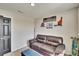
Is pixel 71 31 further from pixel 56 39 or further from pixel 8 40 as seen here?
pixel 8 40

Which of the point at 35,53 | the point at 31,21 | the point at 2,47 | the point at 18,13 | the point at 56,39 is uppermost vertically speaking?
the point at 18,13

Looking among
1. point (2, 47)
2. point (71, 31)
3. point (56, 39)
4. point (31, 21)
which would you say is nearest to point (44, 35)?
Answer: point (56, 39)

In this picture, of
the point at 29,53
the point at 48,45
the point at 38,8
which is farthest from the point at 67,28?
the point at 29,53

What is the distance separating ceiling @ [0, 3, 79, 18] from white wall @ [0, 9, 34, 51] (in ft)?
0.26

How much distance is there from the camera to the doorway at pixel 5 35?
4.21ft

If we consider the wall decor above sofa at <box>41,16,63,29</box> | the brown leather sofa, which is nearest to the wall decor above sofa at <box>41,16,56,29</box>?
the wall decor above sofa at <box>41,16,63,29</box>

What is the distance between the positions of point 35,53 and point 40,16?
1.86 feet

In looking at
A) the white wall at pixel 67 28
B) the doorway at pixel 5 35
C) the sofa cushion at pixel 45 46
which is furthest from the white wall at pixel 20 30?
the white wall at pixel 67 28

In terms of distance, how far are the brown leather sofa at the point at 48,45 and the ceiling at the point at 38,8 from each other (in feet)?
1.26

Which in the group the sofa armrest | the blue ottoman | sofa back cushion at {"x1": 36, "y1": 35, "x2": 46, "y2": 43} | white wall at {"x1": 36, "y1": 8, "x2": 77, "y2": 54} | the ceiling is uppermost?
the ceiling

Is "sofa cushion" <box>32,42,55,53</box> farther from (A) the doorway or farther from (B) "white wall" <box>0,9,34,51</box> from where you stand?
(A) the doorway

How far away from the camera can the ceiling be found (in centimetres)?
129

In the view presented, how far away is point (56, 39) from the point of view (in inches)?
53.6

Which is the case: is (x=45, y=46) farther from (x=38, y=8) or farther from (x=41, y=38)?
(x=38, y=8)
